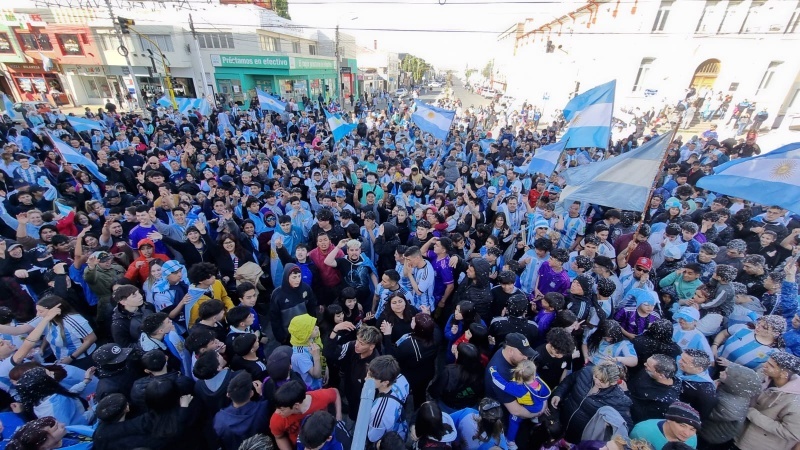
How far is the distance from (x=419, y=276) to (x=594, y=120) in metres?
5.29

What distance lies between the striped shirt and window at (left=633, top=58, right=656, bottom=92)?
82.7 feet

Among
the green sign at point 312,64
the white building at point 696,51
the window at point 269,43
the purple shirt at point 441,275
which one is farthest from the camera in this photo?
the green sign at point 312,64

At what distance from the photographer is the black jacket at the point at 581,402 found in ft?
8.28

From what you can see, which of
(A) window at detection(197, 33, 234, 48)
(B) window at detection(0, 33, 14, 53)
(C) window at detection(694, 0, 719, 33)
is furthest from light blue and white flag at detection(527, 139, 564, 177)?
(B) window at detection(0, 33, 14, 53)

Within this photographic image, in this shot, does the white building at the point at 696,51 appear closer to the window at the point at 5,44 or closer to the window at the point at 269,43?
the window at the point at 269,43

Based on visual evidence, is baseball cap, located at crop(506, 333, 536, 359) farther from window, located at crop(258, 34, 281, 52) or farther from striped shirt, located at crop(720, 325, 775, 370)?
window, located at crop(258, 34, 281, 52)

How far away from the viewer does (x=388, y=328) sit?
327 cm

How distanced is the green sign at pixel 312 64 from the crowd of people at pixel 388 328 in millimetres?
29012

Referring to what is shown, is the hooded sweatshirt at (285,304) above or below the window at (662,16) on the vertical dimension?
below

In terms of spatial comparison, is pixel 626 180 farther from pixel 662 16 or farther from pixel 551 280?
pixel 662 16

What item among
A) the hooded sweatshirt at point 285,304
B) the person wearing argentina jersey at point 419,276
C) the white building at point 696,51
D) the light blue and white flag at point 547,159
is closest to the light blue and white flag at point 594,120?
the light blue and white flag at point 547,159

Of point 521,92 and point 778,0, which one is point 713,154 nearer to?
point 778,0

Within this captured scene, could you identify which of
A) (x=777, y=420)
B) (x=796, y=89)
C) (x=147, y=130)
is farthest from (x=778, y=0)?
(x=147, y=130)

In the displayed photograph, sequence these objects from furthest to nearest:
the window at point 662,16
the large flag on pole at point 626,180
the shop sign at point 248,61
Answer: the shop sign at point 248,61
the window at point 662,16
the large flag on pole at point 626,180
